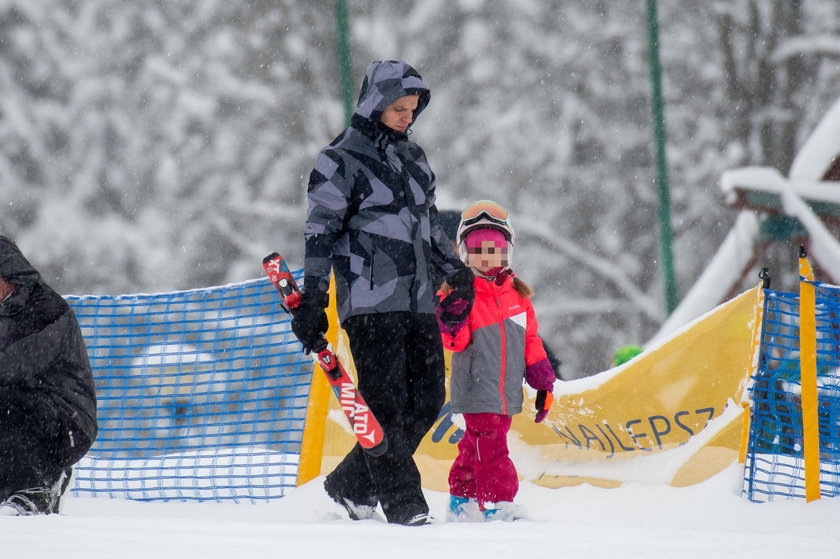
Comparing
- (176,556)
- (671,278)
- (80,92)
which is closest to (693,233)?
(671,278)

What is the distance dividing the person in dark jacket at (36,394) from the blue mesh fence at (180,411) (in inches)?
43.4

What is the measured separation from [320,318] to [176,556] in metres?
1.14

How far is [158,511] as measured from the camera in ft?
17.0

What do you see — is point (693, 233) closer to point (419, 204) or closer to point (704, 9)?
point (704, 9)

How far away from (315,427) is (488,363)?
152 centimetres

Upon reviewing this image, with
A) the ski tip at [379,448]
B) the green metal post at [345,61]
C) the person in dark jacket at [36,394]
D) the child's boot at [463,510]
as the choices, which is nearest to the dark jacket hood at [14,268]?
the person in dark jacket at [36,394]

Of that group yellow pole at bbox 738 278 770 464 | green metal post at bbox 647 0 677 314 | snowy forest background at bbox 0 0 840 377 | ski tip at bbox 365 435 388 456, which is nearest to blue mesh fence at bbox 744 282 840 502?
yellow pole at bbox 738 278 770 464

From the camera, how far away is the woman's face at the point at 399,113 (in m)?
4.04

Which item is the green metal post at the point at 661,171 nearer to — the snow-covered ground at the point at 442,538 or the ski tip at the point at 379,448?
the snow-covered ground at the point at 442,538

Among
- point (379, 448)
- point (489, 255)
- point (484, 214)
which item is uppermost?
point (484, 214)

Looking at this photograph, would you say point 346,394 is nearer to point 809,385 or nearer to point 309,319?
point 309,319

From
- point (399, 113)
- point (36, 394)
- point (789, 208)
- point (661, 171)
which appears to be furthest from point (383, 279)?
point (661, 171)

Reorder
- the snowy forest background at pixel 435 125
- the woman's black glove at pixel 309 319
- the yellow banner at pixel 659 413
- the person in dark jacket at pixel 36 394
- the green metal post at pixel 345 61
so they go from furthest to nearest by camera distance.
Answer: the snowy forest background at pixel 435 125 < the green metal post at pixel 345 61 < the yellow banner at pixel 659 413 < the person in dark jacket at pixel 36 394 < the woman's black glove at pixel 309 319

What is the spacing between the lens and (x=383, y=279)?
3.88 m
